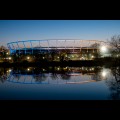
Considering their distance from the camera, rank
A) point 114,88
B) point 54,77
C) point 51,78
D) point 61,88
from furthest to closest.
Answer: point 54,77 → point 51,78 → point 61,88 → point 114,88

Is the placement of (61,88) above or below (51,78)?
below

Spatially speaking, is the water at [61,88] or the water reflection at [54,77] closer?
the water at [61,88]

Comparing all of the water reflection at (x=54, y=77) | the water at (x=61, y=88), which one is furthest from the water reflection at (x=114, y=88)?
the water reflection at (x=54, y=77)

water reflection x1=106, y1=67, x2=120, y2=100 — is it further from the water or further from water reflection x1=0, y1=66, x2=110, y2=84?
water reflection x1=0, y1=66, x2=110, y2=84

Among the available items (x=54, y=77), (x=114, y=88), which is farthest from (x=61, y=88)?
(x=54, y=77)

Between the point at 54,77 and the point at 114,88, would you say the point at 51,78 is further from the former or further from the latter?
the point at 114,88

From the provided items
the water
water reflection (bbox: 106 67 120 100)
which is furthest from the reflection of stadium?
water reflection (bbox: 106 67 120 100)

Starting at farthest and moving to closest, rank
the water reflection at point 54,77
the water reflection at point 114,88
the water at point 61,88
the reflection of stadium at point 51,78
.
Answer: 1. the water reflection at point 54,77
2. the reflection of stadium at point 51,78
3. the water at point 61,88
4. the water reflection at point 114,88

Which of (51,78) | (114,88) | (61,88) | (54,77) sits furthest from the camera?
(54,77)

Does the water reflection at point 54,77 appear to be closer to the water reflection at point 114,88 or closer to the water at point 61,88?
the water at point 61,88

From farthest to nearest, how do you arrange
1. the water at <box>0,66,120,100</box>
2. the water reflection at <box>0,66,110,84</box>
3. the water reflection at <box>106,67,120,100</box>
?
the water reflection at <box>0,66,110,84</box>
the water at <box>0,66,120,100</box>
the water reflection at <box>106,67,120,100</box>
